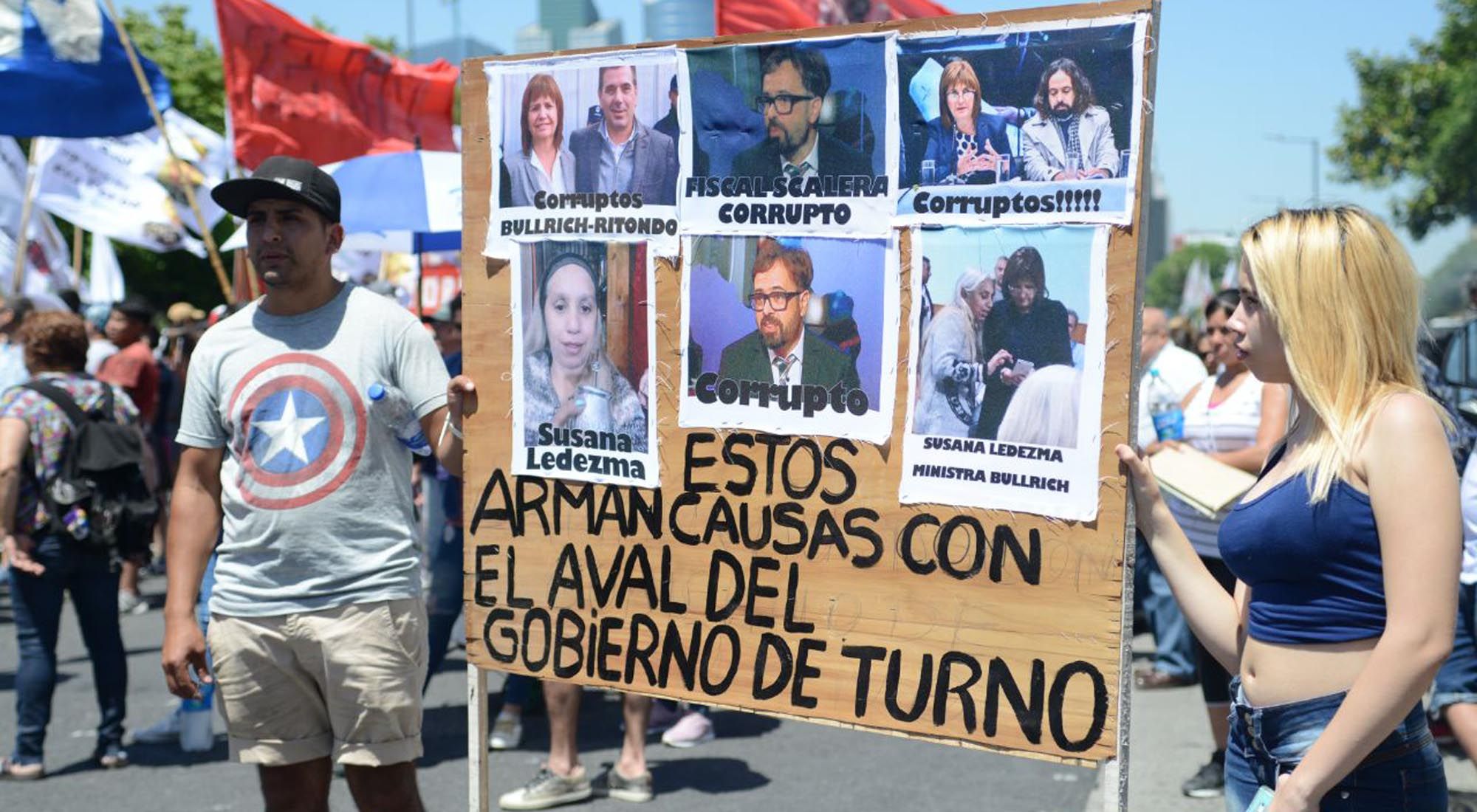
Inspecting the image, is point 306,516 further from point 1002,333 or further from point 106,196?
point 106,196

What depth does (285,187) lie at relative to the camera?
363 cm

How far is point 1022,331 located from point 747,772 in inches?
138

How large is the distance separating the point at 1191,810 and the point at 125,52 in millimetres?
6203

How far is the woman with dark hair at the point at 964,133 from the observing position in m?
2.98

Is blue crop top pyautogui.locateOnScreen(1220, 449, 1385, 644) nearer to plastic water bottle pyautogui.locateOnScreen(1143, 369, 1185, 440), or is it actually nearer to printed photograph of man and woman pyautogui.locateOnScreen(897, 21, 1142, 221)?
printed photograph of man and woman pyautogui.locateOnScreen(897, 21, 1142, 221)

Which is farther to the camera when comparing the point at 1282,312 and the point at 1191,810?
the point at 1191,810

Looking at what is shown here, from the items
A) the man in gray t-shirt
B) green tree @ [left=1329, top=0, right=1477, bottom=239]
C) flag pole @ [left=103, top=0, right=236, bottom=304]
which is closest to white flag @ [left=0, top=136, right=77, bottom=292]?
flag pole @ [left=103, top=0, right=236, bottom=304]

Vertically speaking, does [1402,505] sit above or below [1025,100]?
below

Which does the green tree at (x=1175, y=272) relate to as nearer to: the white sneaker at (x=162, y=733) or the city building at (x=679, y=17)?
the city building at (x=679, y=17)

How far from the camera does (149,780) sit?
600 centimetres

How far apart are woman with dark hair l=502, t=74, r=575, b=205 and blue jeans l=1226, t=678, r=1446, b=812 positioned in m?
2.02

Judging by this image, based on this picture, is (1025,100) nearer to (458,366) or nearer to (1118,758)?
(1118,758)

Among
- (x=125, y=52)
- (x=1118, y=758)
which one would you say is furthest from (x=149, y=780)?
(x=1118, y=758)

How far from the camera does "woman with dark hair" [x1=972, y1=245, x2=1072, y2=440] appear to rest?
9.63ft
